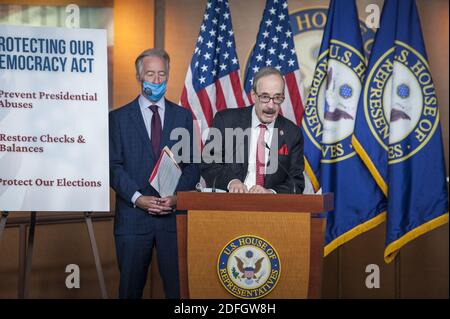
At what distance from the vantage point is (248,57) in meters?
6.00

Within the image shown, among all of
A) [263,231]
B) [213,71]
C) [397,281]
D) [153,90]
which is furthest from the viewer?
[397,281]

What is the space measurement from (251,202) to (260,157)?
0.78m

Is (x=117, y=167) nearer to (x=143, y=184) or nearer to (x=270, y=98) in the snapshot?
(x=143, y=184)

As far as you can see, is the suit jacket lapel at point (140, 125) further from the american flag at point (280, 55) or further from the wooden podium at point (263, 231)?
the american flag at point (280, 55)

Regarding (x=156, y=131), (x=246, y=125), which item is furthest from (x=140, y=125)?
(x=246, y=125)

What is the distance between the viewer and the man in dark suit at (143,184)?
4410 mm

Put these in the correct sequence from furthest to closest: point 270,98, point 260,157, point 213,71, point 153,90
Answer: point 213,71 → point 153,90 → point 260,157 → point 270,98

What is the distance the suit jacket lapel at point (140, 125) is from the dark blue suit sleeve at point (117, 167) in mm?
103

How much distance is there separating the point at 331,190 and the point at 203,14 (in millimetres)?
1814

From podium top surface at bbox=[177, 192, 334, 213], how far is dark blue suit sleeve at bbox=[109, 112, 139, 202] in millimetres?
837

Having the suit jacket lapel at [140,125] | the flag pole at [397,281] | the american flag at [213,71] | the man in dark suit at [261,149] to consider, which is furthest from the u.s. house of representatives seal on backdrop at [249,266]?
the flag pole at [397,281]

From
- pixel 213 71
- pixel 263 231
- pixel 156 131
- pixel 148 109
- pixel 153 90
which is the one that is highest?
pixel 213 71

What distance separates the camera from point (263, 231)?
355cm
